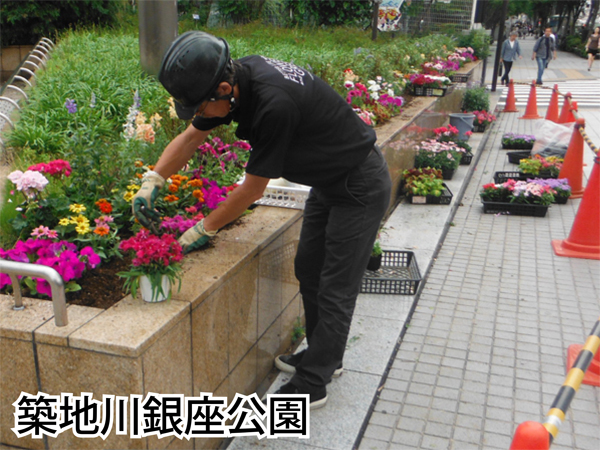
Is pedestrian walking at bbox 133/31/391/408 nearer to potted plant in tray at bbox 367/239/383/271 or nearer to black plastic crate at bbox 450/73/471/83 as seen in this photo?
potted plant in tray at bbox 367/239/383/271

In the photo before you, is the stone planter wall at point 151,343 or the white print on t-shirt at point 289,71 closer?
the stone planter wall at point 151,343

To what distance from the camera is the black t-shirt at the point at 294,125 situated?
7.97 feet

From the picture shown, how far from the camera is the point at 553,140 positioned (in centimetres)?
860

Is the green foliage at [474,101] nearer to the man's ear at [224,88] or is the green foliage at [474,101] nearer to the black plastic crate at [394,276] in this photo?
the black plastic crate at [394,276]

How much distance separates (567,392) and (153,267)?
1.62m

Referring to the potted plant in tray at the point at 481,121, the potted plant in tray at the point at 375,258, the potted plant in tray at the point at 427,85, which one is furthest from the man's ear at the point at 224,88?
the potted plant in tray at the point at 481,121

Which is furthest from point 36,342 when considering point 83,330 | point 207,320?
point 207,320

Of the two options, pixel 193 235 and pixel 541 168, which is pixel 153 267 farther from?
pixel 541 168

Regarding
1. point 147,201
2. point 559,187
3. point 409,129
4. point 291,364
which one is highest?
point 147,201

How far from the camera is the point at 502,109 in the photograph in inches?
611

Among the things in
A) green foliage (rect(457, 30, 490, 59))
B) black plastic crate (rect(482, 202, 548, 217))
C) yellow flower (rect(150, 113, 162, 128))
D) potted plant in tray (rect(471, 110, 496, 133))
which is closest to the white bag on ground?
black plastic crate (rect(482, 202, 548, 217))

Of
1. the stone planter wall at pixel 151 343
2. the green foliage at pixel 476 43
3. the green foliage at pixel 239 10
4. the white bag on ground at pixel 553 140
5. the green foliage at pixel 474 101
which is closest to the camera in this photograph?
the stone planter wall at pixel 151 343

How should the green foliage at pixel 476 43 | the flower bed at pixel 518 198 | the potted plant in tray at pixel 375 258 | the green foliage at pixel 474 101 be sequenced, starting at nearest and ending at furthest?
1. the potted plant in tray at pixel 375 258
2. the flower bed at pixel 518 198
3. the green foliage at pixel 474 101
4. the green foliage at pixel 476 43

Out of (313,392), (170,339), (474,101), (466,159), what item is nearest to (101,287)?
(170,339)
